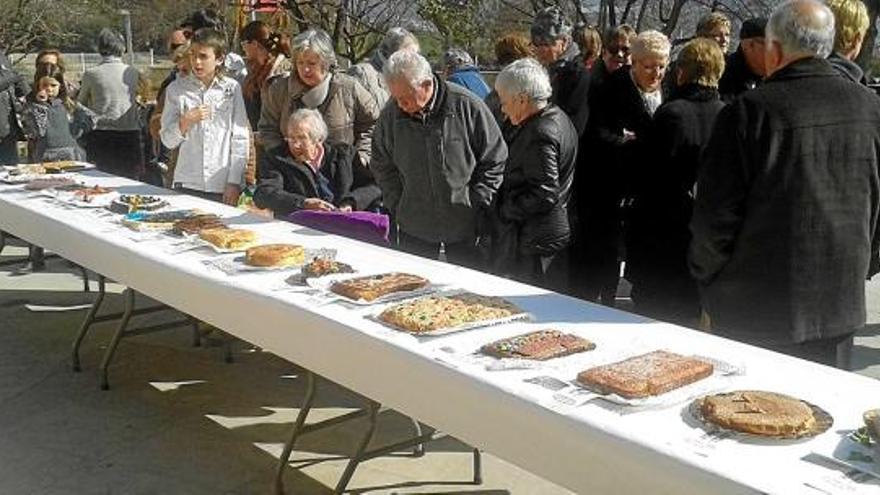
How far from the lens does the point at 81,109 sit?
5.82m

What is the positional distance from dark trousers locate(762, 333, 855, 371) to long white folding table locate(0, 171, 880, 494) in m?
0.38

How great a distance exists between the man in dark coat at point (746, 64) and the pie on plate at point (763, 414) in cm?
206

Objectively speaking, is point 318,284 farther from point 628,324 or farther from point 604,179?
point 604,179

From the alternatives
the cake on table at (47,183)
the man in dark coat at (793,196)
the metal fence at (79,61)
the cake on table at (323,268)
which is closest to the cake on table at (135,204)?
the cake on table at (47,183)

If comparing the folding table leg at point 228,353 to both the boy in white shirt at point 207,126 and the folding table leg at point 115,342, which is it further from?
the boy in white shirt at point 207,126

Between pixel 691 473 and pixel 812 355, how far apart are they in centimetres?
109

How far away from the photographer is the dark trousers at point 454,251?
3.62 metres

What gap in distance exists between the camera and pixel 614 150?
12.5ft

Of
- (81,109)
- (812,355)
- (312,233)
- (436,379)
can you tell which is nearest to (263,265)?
(312,233)

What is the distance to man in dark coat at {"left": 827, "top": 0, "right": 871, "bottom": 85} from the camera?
113 inches

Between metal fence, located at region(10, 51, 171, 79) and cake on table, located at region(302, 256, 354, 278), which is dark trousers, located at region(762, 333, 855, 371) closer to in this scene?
cake on table, located at region(302, 256, 354, 278)

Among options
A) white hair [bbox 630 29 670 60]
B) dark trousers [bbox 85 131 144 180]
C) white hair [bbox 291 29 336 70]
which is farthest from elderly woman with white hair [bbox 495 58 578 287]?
dark trousers [bbox 85 131 144 180]

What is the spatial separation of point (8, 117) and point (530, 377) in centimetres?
545

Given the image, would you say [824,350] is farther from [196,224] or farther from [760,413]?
[196,224]
